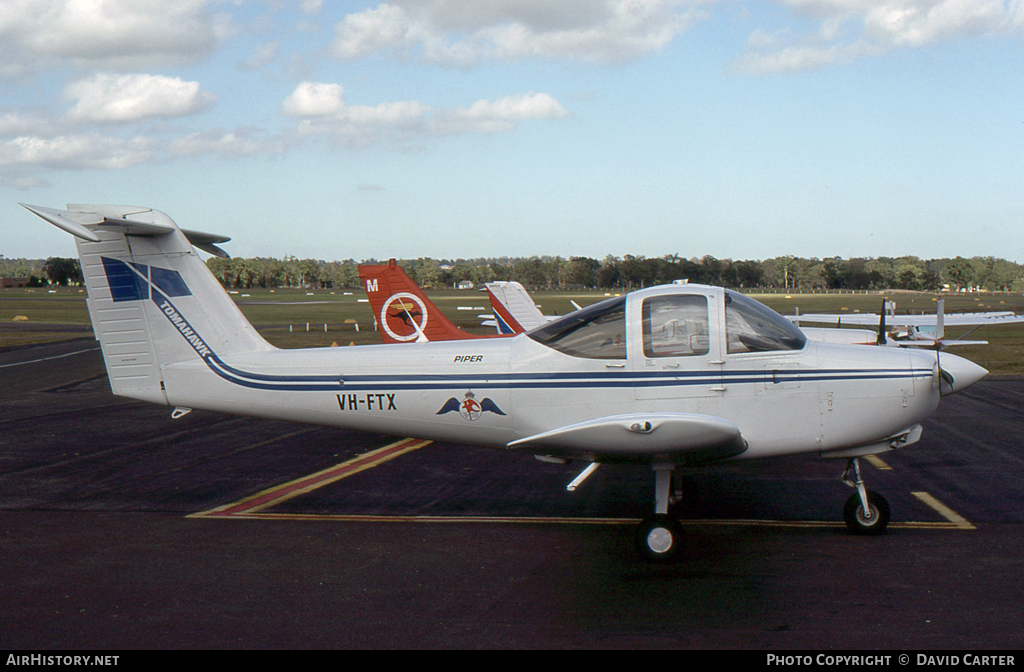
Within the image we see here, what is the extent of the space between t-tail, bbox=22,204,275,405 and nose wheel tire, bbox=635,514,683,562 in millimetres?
4551

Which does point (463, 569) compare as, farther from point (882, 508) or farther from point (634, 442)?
point (882, 508)

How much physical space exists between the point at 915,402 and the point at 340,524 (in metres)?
5.70

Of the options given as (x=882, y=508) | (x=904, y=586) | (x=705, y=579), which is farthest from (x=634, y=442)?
(x=882, y=508)

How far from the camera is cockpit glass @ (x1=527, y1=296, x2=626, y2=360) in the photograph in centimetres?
723

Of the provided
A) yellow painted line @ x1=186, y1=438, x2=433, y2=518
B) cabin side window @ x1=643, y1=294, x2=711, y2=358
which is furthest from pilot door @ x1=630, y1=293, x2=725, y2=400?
yellow painted line @ x1=186, y1=438, x2=433, y2=518

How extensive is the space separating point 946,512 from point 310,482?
7463mm

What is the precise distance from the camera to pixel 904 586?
6.03 m

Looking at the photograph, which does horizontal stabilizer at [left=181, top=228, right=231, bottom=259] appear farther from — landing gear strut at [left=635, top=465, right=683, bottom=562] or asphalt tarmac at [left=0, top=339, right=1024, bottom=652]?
landing gear strut at [left=635, top=465, right=683, bottom=562]

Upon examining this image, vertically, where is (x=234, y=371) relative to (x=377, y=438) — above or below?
above

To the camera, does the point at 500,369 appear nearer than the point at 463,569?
No

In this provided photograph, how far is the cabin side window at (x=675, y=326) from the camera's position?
7.12 m

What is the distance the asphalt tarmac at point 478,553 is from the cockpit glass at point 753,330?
1.86m

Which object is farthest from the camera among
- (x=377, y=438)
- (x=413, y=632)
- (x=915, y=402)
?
(x=377, y=438)
